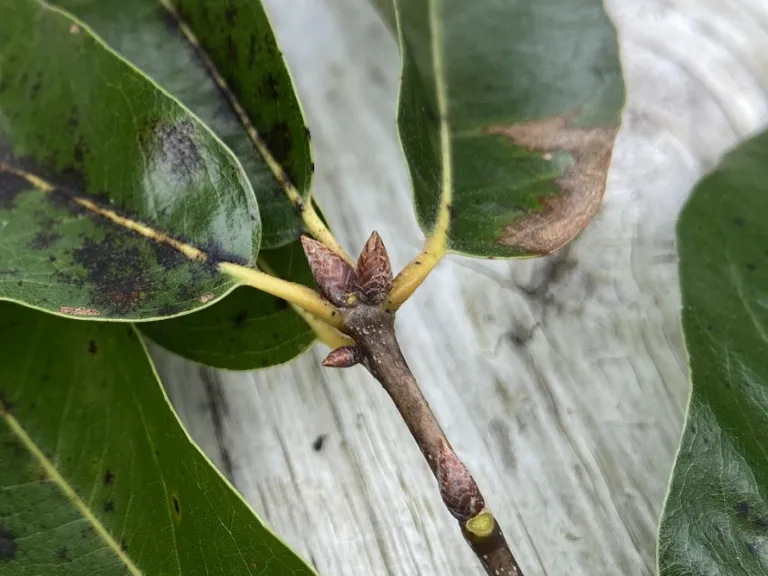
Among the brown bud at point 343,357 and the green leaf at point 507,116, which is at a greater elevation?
the green leaf at point 507,116

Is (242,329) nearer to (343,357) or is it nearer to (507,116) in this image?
(343,357)

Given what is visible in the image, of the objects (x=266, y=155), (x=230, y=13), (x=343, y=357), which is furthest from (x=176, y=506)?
(x=230, y=13)

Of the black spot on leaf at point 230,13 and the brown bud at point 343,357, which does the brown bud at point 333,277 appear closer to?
the brown bud at point 343,357

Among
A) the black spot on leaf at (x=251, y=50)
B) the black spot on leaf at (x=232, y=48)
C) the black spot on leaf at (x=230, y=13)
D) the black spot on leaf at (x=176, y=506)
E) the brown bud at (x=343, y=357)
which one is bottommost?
the black spot on leaf at (x=176, y=506)

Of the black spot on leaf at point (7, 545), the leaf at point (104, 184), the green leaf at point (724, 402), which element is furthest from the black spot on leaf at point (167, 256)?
the green leaf at point (724, 402)

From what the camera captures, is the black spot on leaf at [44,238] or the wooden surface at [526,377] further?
the wooden surface at [526,377]

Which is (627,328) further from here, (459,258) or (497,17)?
(497,17)

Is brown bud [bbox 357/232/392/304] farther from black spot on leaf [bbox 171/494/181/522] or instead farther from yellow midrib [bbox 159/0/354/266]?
black spot on leaf [bbox 171/494/181/522]

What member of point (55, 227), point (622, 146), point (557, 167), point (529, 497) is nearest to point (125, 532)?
point (55, 227)
